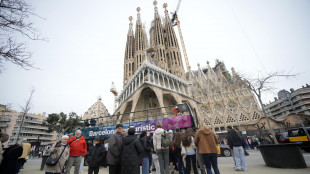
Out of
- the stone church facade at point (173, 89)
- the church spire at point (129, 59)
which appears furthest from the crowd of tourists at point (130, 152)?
the church spire at point (129, 59)

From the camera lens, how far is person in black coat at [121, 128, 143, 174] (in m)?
2.76

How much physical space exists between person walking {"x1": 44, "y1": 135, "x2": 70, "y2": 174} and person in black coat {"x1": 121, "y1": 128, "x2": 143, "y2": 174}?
2.35 metres

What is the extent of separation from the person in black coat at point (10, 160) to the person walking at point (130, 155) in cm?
292

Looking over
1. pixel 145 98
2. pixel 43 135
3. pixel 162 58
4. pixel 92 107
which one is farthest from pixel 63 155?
pixel 43 135

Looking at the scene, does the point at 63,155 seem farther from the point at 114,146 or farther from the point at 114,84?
the point at 114,84

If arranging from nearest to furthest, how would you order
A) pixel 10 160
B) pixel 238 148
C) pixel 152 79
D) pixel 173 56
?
pixel 10 160 → pixel 238 148 → pixel 152 79 → pixel 173 56

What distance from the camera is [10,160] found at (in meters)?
3.22

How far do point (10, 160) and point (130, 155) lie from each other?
3.15 metres

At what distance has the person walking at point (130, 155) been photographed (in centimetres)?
276

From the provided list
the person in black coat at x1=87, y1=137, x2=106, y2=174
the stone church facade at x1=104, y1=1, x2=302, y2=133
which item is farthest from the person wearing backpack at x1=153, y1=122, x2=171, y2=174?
the stone church facade at x1=104, y1=1, x2=302, y2=133

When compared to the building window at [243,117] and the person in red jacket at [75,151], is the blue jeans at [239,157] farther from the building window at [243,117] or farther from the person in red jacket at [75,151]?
the building window at [243,117]

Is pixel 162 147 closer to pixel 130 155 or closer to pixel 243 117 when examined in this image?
pixel 130 155

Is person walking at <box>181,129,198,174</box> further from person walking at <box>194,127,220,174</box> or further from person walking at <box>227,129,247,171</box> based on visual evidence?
person walking at <box>227,129,247,171</box>

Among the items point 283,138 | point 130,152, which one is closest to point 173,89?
point 283,138
